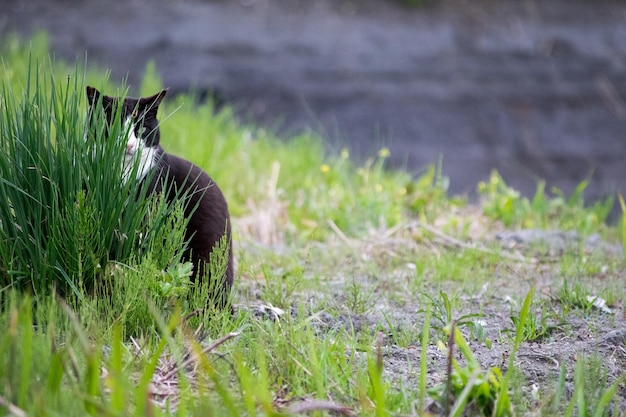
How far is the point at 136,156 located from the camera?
2318 millimetres

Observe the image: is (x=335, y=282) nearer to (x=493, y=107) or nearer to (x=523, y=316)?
(x=523, y=316)

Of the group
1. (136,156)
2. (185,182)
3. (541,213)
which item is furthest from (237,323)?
(541,213)

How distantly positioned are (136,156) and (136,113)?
22cm

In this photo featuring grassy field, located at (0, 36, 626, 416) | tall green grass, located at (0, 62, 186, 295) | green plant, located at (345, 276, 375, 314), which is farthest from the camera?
green plant, located at (345, 276, 375, 314)

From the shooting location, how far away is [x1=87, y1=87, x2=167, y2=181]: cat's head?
7.70 feet

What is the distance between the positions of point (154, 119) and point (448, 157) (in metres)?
5.34

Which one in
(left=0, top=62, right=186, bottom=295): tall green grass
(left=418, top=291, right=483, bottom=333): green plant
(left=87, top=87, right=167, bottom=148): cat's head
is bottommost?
(left=418, top=291, right=483, bottom=333): green plant

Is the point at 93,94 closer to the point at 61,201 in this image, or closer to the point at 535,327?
the point at 61,201

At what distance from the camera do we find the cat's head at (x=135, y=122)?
7.70 ft

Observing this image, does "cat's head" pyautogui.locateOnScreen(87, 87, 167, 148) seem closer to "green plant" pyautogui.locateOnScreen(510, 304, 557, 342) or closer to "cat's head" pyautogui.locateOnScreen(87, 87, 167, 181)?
"cat's head" pyautogui.locateOnScreen(87, 87, 167, 181)

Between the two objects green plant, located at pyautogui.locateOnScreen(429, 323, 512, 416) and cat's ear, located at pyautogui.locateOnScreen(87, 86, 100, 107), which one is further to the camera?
cat's ear, located at pyautogui.locateOnScreen(87, 86, 100, 107)

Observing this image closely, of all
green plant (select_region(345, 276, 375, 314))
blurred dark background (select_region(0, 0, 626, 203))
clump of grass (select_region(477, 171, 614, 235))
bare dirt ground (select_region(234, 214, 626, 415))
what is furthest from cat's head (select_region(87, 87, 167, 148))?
blurred dark background (select_region(0, 0, 626, 203))

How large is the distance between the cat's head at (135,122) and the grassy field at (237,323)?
71 mm

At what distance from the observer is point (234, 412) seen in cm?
167
